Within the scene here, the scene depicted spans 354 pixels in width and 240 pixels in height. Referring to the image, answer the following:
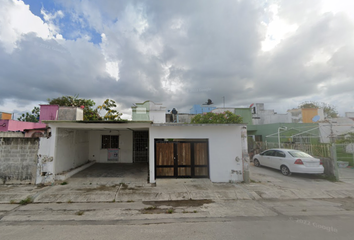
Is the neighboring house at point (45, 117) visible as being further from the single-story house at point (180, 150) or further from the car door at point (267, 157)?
the car door at point (267, 157)

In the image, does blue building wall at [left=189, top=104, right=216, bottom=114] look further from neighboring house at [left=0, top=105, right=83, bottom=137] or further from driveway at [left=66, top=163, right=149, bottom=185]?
driveway at [left=66, top=163, right=149, bottom=185]

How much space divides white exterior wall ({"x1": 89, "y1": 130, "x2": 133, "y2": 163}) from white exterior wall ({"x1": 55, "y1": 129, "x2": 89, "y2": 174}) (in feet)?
1.96

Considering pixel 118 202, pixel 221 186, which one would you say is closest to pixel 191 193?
pixel 221 186

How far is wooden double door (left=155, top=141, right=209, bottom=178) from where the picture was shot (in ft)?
25.2

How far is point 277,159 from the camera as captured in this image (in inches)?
379

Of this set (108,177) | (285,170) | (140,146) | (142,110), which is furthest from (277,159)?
(142,110)

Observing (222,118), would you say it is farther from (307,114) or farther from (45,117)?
(45,117)

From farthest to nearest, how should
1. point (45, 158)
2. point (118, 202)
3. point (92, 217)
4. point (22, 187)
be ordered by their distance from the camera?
1. point (45, 158)
2. point (22, 187)
3. point (118, 202)
4. point (92, 217)

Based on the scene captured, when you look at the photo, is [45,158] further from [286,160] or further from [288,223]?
[286,160]

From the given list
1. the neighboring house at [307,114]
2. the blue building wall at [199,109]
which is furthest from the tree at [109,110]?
the neighboring house at [307,114]

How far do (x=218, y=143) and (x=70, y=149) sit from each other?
781cm

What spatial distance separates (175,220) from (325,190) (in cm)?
662

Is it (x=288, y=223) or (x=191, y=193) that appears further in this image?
(x=191, y=193)

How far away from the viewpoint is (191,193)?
6.07 meters
